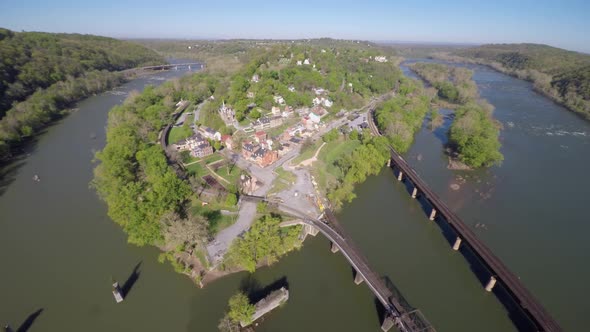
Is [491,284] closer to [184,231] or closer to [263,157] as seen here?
[184,231]

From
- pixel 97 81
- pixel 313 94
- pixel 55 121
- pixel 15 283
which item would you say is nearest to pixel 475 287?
pixel 15 283

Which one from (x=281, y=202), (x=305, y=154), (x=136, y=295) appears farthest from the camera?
(x=305, y=154)

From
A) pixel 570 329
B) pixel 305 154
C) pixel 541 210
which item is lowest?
pixel 570 329

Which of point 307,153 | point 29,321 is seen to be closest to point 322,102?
point 307,153

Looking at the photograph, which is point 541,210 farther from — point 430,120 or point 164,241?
point 164,241

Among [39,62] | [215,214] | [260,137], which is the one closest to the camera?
[215,214]

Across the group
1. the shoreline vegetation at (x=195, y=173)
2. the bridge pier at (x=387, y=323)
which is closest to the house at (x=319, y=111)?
the shoreline vegetation at (x=195, y=173)

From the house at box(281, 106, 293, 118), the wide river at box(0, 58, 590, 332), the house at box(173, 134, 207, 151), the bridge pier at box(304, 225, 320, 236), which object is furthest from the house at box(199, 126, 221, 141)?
the bridge pier at box(304, 225, 320, 236)

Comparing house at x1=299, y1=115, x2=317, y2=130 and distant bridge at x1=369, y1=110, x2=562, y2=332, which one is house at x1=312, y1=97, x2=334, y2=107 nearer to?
house at x1=299, y1=115, x2=317, y2=130
